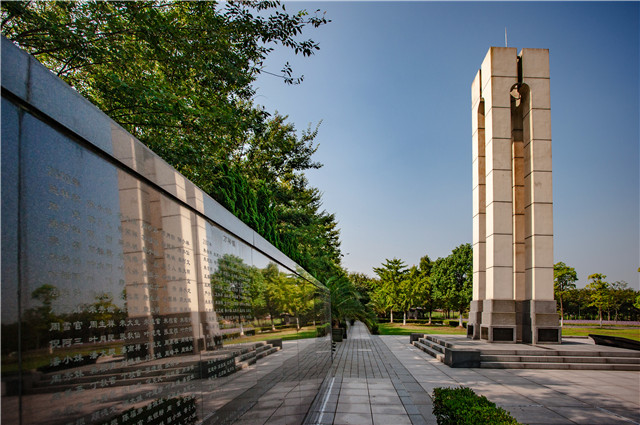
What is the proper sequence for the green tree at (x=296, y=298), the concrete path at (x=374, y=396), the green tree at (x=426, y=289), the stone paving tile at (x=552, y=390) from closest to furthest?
1. the green tree at (x=296, y=298)
2. the concrete path at (x=374, y=396)
3. the stone paving tile at (x=552, y=390)
4. the green tree at (x=426, y=289)

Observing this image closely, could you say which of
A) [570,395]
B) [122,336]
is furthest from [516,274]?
[122,336]

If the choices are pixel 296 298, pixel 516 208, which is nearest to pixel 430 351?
pixel 516 208

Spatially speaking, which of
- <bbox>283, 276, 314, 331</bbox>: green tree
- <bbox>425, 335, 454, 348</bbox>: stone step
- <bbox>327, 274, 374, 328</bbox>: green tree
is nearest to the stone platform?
<bbox>425, 335, 454, 348</bbox>: stone step

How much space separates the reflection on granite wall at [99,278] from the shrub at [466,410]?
285cm

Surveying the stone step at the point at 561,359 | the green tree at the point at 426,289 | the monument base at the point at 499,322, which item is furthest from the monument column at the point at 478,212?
the green tree at the point at 426,289

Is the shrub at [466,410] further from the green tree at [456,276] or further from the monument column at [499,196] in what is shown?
the green tree at [456,276]

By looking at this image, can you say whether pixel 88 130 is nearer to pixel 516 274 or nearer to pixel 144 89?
pixel 144 89

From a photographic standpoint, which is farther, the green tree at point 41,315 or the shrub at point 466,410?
the shrub at point 466,410

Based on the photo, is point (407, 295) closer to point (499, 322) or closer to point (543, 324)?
point (499, 322)

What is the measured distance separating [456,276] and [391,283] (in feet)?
39.1

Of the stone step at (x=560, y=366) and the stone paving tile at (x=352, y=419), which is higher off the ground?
the stone paving tile at (x=352, y=419)

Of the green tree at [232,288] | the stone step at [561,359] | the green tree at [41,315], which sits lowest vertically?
the stone step at [561,359]

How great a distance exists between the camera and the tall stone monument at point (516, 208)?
1603cm

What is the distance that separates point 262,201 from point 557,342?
13.5m
